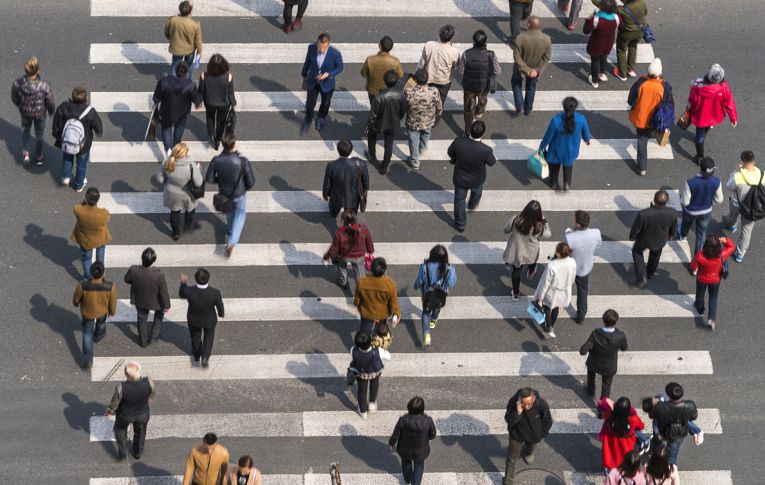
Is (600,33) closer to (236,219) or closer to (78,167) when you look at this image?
(236,219)

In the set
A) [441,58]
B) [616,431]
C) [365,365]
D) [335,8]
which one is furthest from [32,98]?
[616,431]

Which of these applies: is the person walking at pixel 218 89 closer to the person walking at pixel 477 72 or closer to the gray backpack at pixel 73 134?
the gray backpack at pixel 73 134

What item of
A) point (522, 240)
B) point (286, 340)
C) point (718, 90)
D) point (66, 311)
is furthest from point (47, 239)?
point (718, 90)

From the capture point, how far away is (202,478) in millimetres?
16547

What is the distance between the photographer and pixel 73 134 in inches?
800

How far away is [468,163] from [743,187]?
382 centimetres

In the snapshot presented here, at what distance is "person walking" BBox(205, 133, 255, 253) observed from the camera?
781 inches

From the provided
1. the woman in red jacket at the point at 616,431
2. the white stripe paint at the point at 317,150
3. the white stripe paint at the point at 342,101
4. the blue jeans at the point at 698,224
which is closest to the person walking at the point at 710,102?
the white stripe paint at the point at 317,150

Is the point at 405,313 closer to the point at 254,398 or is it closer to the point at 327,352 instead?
the point at 327,352

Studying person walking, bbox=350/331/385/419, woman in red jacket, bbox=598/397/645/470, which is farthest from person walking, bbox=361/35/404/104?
woman in red jacket, bbox=598/397/645/470

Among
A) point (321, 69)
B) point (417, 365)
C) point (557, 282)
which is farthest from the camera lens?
point (321, 69)

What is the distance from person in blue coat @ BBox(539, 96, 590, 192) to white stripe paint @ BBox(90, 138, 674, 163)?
2.87 ft

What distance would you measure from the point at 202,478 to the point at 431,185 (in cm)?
672

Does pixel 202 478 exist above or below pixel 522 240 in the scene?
below
